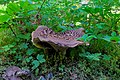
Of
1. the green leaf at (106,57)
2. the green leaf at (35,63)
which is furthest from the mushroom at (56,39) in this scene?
the green leaf at (106,57)

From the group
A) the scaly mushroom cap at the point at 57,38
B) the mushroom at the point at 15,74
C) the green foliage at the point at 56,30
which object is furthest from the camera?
the green foliage at the point at 56,30

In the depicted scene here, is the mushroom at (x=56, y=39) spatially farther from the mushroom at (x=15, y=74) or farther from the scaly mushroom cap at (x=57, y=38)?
the mushroom at (x=15, y=74)

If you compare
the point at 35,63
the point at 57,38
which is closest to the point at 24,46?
the point at 35,63

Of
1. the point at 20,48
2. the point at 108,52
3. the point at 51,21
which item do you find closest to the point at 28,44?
the point at 20,48

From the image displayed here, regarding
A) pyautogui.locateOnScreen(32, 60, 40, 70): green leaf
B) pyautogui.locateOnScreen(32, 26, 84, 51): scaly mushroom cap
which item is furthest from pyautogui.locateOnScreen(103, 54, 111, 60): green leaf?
pyautogui.locateOnScreen(32, 60, 40, 70): green leaf

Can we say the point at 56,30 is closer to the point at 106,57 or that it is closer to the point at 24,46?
the point at 24,46

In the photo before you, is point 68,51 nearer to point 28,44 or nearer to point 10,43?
point 28,44

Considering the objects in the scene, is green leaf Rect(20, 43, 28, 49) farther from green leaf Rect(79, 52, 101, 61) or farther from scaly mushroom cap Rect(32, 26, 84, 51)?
green leaf Rect(79, 52, 101, 61)
